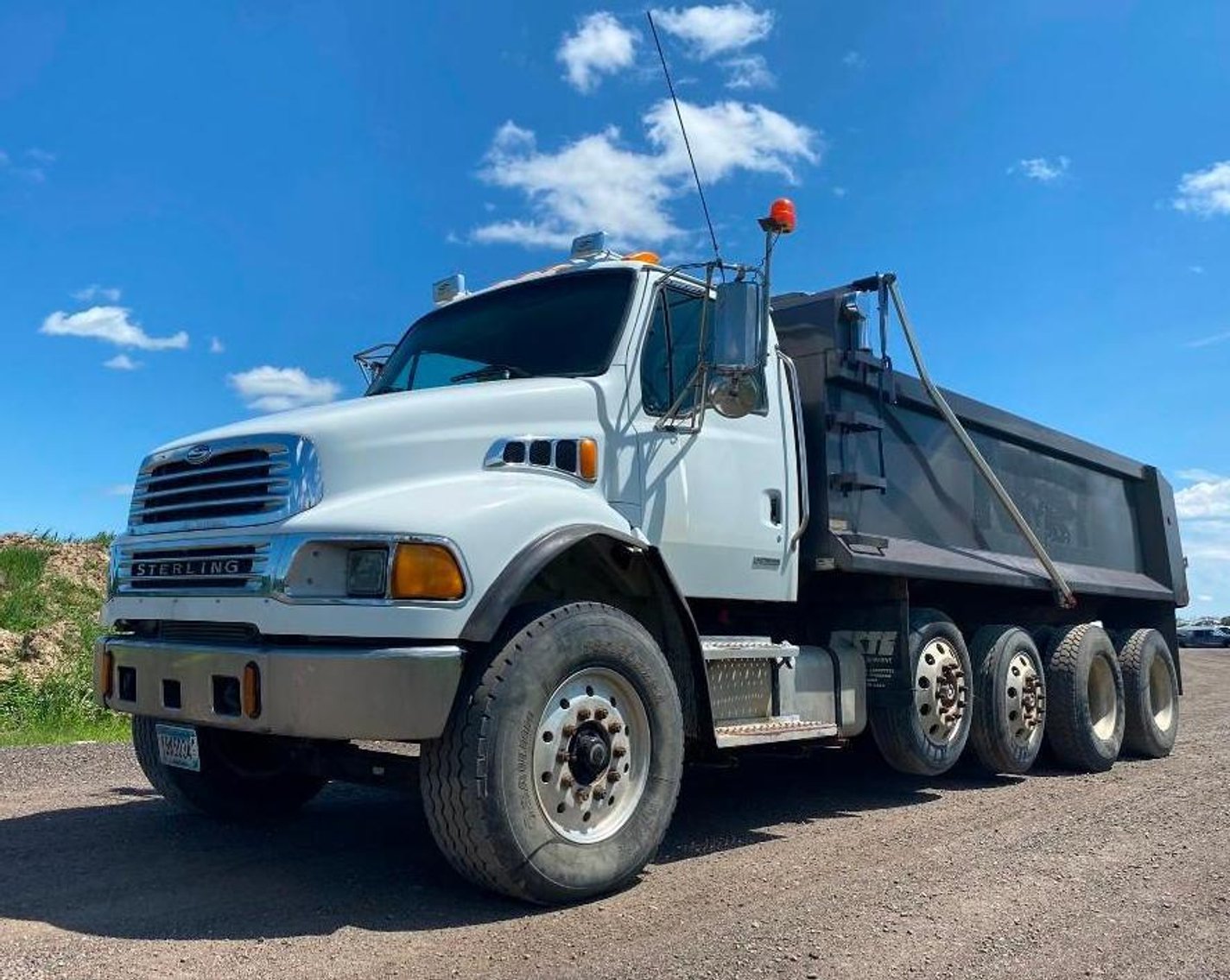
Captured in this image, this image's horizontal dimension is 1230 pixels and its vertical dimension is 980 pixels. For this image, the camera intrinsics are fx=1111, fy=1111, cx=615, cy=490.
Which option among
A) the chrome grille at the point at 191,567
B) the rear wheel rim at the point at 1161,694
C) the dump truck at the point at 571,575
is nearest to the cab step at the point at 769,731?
the dump truck at the point at 571,575

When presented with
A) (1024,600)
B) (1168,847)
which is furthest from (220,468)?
(1024,600)

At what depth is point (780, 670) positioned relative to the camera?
5.95m

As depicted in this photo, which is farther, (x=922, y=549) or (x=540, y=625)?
(x=922, y=549)

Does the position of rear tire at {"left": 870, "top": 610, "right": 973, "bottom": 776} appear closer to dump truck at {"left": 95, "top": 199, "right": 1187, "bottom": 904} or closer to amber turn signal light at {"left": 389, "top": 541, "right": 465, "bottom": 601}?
dump truck at {"left": 95, "top": 199, "right": 1187, "bottom": 904}

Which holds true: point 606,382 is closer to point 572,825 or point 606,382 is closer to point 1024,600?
point 572,825

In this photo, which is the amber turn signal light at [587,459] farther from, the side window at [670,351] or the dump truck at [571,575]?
the side window at [670,351]

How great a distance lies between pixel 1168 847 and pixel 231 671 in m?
4.65

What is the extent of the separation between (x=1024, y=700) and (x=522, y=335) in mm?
4734

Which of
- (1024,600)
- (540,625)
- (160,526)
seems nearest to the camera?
(540,625)

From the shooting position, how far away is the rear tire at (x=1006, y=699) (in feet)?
25.2

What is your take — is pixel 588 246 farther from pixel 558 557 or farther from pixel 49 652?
pixel 49 652

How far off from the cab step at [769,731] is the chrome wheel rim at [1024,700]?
2313 millimetres

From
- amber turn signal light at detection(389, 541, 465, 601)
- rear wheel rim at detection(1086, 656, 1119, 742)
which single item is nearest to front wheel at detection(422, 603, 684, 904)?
amber turn signal light at detection(389, 541, 465, 601)

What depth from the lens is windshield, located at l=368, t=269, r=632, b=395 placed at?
546cm
